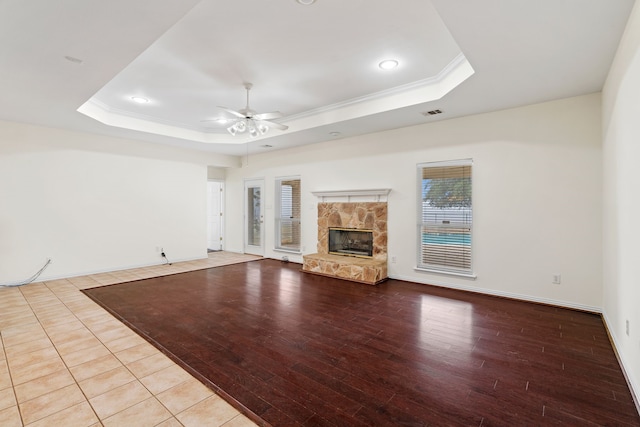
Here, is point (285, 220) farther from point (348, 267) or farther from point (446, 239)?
point (446, 239)

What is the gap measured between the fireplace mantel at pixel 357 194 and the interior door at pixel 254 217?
79.3 inches

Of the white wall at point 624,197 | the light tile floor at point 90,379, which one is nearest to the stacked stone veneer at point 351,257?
the white wall at point 624,197

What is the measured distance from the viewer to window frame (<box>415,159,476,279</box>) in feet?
15.3

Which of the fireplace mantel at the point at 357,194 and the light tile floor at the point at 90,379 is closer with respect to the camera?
the light tile floor at the point at 90,379

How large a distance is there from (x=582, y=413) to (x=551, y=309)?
230cm

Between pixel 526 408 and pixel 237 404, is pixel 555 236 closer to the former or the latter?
pixel 526 408

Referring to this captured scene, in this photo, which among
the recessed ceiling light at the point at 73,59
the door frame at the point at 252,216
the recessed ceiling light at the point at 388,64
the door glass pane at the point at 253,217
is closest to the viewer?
the recessed ceiling light at the point at 73,59

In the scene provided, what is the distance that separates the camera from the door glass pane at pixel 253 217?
8039 mm

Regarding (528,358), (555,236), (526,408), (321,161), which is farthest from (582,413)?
(321,161)

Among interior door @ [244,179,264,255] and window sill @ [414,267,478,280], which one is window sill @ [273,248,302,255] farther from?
window sill @ [414,267,478,280]

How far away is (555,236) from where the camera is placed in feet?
13.0

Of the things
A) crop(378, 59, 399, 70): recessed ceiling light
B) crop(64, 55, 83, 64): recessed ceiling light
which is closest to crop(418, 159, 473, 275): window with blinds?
crop(378, 59, 399, 70): recessed ceiling light

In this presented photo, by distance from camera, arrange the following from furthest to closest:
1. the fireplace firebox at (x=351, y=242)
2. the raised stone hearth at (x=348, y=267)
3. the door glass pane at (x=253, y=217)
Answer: the door glass pane at (x=253, y=217), the fireplace firebox at (x=351, y=242), the raised stone hearth at (x=348, y=267)

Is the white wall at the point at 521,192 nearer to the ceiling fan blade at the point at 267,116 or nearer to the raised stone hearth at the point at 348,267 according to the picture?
the raised stone hearth at the point at 348,267
